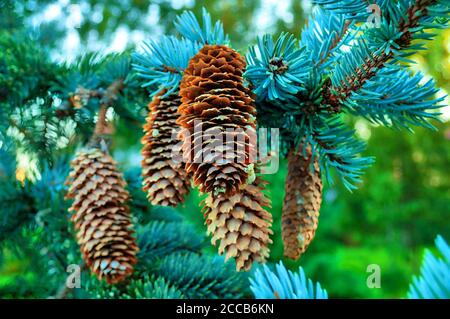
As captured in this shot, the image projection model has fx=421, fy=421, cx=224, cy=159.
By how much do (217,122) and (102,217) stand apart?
22 centimetres

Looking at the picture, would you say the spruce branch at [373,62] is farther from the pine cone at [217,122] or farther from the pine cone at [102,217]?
the pine cone at [102,217]

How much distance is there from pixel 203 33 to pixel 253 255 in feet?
0.75

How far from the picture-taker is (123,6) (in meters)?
1.63

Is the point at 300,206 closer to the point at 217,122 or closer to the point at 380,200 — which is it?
the point at 217,122

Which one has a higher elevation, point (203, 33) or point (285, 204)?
point (203, 33)

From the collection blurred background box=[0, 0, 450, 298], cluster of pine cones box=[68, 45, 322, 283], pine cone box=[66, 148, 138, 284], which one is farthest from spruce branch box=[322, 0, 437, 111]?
blurred background box=[0, 0, 450, 298]

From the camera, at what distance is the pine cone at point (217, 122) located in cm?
33

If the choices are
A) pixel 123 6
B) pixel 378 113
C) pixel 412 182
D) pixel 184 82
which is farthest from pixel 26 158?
pixel 412 182

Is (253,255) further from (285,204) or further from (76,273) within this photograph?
(76,273)

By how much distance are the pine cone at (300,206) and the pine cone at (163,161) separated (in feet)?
0.38

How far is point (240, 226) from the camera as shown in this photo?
37cm

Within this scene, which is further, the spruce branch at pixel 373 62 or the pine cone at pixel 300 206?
the pine cone at pixel 300 206

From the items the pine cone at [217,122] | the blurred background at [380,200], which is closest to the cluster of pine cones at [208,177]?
the pine cone at [217,122]

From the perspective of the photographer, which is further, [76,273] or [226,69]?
[76,273]
